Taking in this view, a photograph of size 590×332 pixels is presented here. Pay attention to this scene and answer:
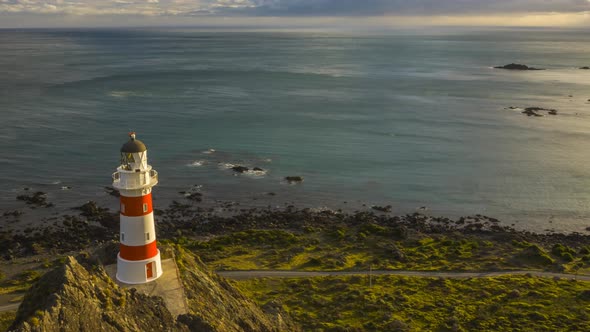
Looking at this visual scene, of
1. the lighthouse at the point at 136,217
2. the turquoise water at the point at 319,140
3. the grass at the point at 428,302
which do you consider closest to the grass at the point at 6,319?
the lighthouse at the point at 136,217

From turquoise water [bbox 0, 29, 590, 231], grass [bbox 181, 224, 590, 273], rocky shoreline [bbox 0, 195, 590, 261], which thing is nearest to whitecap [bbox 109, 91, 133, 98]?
turquoise water [bbox 0, 29, 590, 231]

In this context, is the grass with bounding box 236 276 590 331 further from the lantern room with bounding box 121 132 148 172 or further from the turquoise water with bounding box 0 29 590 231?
the turquoise water with bounding box 0 29 590 231

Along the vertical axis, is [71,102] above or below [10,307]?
above

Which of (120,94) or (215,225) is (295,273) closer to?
(215,225)

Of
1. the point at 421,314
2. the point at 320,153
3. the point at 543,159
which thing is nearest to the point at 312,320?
the point at 421,314

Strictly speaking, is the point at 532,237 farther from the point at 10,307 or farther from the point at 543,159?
the point at 10,307

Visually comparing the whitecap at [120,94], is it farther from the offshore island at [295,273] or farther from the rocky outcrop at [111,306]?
the rocky outcrop at [111,306]
